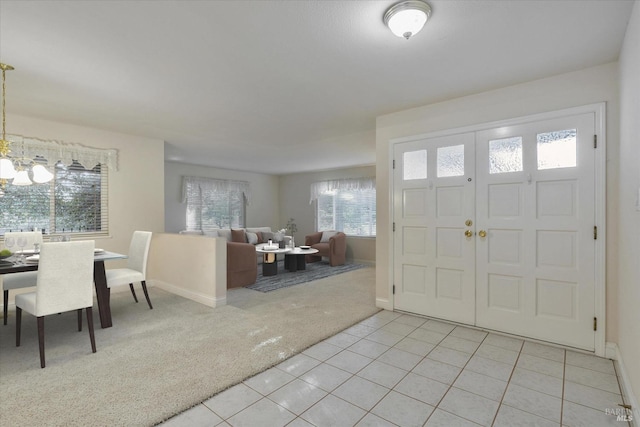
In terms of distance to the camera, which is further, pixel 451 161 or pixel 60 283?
pixel 451 161

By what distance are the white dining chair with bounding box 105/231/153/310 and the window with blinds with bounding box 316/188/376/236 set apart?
4.97m

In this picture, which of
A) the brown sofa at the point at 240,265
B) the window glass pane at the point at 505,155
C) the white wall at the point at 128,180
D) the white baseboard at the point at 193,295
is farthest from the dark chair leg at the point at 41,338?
the window glass pane at the point at 505,155

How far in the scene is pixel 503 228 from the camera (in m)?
2.93

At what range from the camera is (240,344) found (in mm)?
2727

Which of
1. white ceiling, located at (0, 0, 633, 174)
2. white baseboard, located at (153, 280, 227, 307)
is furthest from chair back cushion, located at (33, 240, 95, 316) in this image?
white ceiling, located at (0, 0, 633, 174)

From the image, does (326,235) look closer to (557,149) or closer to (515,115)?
(515,115)

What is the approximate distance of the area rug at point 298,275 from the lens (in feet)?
16.4

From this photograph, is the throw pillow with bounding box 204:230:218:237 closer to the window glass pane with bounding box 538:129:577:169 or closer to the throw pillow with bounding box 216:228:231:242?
the throw pillow with bounding box 216:228:231:242

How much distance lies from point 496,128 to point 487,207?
2.49ft

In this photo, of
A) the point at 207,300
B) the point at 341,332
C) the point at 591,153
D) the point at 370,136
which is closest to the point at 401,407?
the point at 341,332

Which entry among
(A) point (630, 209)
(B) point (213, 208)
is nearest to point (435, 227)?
(A) point (630, 209)

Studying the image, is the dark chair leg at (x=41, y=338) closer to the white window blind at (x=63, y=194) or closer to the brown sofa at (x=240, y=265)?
the white window blind at (x=63, y=194)

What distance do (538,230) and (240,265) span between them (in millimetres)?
3929

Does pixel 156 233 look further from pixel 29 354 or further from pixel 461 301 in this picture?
pixel 461 301
